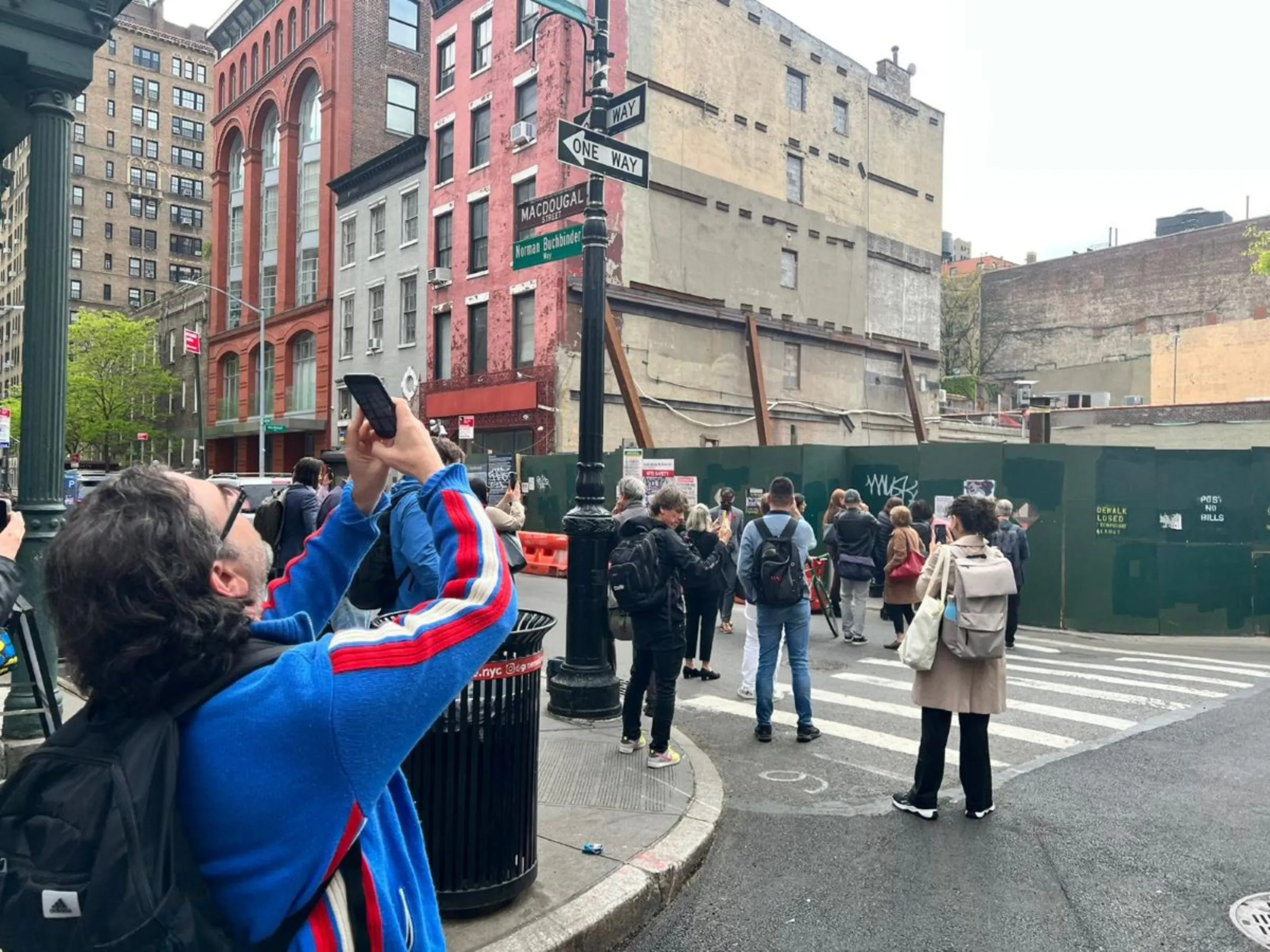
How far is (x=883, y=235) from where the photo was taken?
1364 inches

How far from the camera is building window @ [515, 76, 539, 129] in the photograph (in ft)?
88.1

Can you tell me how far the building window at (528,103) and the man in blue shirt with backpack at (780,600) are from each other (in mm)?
22214

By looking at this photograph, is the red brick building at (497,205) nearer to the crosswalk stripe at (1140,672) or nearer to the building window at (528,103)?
the building window at (528,103)

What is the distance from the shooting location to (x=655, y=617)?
20.8ft

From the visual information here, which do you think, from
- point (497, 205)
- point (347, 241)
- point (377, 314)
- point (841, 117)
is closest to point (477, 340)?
point (497, 205)

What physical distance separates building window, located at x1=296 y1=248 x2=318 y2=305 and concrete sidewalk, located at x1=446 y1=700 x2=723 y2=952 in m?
33.8

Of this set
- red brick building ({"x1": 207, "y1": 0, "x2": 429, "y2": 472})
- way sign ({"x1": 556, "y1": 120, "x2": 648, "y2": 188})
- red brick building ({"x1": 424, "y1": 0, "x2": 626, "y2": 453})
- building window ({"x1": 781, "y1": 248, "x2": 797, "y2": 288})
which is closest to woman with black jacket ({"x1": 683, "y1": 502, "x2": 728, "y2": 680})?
way sign ({"x1": 556, "y1": 120, "x2": 648, "y2": 188})

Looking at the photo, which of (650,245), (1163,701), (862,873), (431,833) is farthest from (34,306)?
(650,245)

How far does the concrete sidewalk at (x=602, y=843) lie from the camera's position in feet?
13.1

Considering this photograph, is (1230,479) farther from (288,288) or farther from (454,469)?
(288,288)

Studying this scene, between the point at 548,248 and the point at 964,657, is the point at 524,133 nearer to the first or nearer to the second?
the point at 548,248

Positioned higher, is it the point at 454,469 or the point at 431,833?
the point at 454,469

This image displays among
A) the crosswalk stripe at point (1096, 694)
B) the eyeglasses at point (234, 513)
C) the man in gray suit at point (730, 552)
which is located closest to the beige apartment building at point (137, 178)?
the man in gray suit at point (730, 552)

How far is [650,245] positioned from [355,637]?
1072 inches
